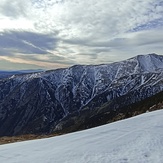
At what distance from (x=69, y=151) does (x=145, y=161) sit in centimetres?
265

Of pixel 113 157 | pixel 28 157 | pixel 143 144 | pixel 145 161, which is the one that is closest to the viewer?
pixel 145 161

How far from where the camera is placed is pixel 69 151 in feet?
27.8

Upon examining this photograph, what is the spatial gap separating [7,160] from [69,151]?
2.06 metres

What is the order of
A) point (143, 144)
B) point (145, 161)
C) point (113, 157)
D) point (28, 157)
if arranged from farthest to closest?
1. point (28, 157)
2. point (143, 144)
3. point (113, 157)
4. point (145, 161)

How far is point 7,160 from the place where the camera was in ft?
28.7

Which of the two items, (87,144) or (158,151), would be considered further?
(87,144)

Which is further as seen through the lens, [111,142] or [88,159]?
[111,142]

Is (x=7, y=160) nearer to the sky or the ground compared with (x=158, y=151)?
nearer to the ground

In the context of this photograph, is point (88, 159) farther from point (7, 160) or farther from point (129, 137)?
point (7, 160)

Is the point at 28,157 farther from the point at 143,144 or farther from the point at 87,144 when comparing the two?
the point at 143,144

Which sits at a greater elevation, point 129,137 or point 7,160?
point 129,137

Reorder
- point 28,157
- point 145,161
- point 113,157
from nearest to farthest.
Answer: point 145,161 → point 113,157 → point 28,157

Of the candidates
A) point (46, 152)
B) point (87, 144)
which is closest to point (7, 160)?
point (46, 152)

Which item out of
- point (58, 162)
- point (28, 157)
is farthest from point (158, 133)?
point (28, 157)
